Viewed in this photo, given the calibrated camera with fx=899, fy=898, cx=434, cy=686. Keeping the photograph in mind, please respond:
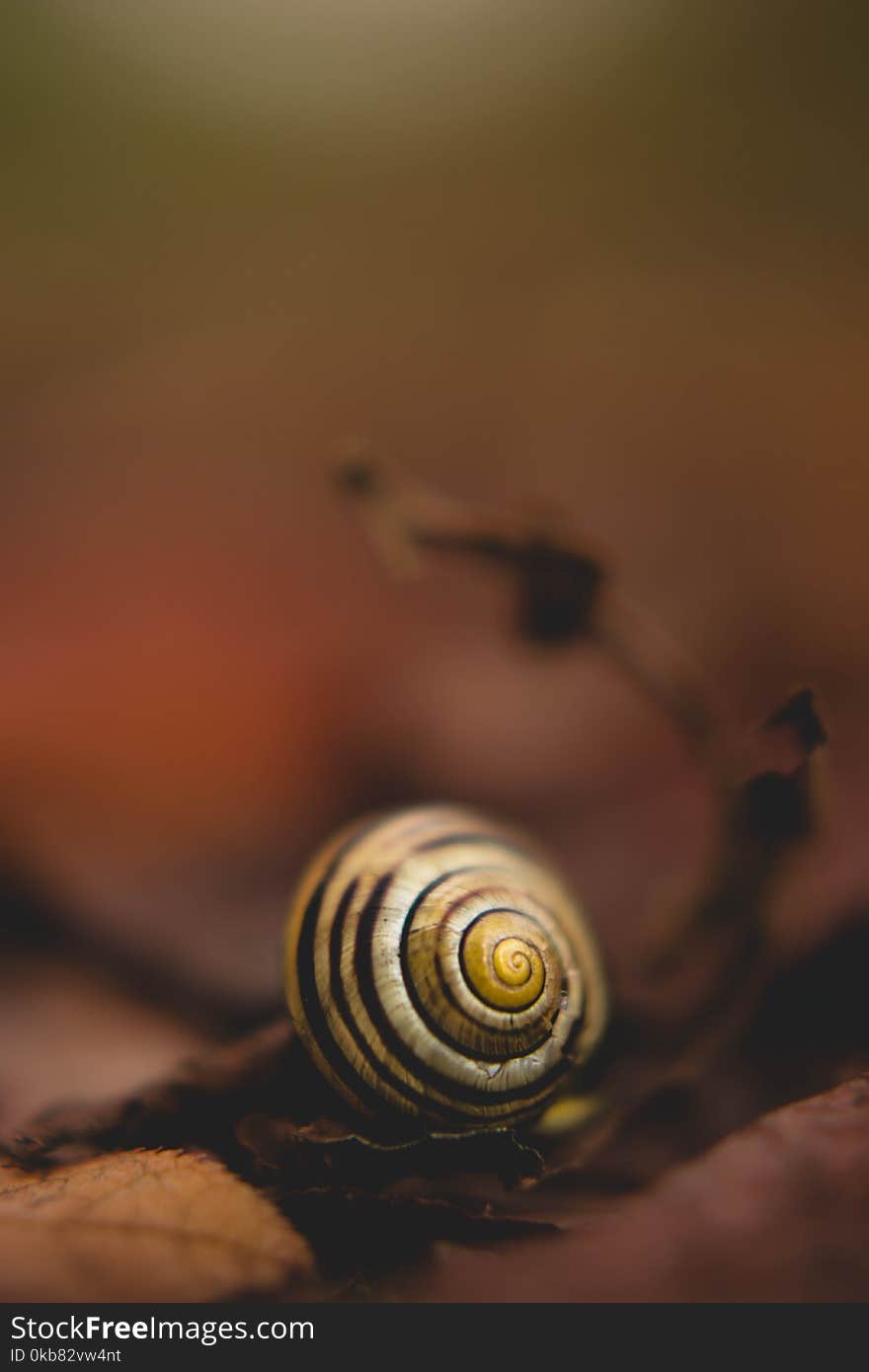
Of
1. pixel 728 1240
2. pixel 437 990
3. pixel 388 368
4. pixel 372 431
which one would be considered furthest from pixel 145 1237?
pixel 388 368

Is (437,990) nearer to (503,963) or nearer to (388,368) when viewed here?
(503,963)

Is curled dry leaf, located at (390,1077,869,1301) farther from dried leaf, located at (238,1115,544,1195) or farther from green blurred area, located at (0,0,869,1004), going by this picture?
green blurred area, located at (0,0,869,1004)

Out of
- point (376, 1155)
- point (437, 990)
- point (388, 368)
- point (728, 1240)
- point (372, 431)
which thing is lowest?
point (728, 1240)

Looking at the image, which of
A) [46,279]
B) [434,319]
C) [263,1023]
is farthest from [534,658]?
[46,279]

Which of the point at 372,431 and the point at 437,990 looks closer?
the point at 437,990

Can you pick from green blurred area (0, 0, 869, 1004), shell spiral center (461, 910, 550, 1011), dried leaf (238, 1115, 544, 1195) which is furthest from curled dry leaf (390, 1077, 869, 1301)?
green blurred area (0, 0, 869, 1004)

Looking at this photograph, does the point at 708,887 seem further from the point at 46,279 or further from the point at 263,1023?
the point at 46,279
